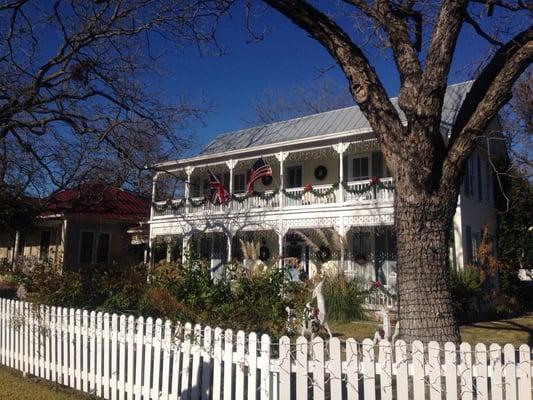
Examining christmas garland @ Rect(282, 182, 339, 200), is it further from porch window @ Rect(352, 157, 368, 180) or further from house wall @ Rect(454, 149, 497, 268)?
house wall @ Rect(454, 149, 497, 268)

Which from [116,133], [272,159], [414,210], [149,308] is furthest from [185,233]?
[414,210]

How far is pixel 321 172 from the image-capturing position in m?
20.9

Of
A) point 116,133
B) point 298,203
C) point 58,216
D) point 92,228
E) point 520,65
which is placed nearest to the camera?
point 520,65

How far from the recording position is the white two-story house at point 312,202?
57.6 feet

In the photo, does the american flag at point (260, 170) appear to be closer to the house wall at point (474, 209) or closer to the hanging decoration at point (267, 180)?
the hanging decoration at point (267, 180)

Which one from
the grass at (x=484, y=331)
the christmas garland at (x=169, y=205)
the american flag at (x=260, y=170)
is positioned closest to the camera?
the grass at (x=484, y=331)

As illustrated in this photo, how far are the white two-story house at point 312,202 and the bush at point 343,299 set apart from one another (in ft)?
A: 5.51

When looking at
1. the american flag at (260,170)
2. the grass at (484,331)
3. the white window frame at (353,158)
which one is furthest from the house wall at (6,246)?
the grass at (484,331)

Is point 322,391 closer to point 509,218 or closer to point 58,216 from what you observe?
point 509,218

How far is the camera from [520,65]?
17.8 ft

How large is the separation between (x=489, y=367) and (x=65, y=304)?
26.0 ft

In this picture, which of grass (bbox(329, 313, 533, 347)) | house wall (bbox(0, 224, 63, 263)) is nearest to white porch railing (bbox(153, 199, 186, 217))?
house wall (bbox(0, 224, 63, 263))

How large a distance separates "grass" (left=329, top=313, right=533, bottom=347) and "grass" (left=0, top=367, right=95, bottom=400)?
656 cm

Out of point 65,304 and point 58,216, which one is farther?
point 58,216
